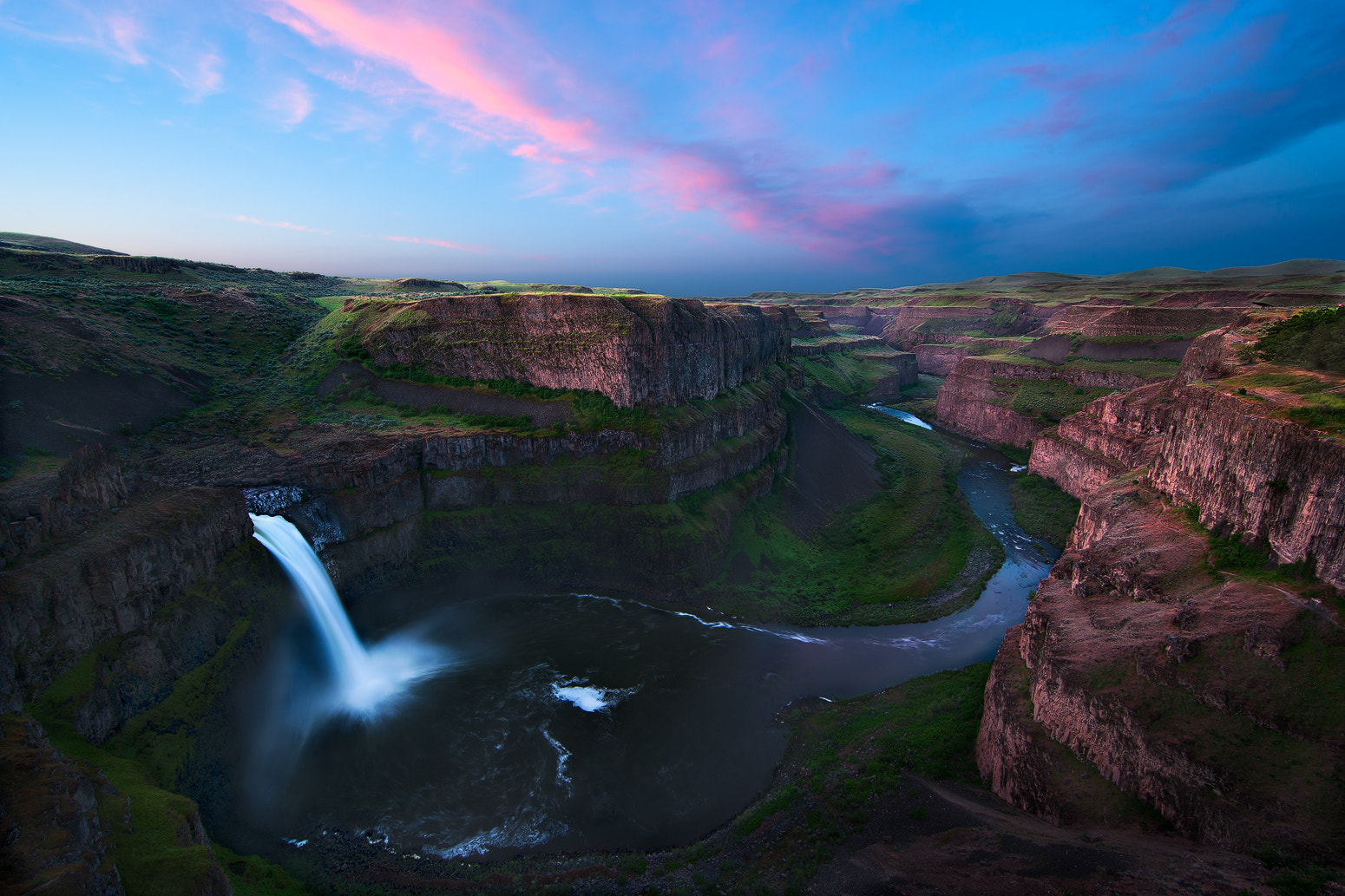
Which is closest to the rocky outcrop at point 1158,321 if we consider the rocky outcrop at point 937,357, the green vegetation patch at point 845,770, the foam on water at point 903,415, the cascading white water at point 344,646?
the foam on water at point 903,415

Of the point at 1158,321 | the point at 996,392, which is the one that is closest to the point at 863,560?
the point at 996,392

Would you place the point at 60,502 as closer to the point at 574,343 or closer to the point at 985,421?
the point at 574,343

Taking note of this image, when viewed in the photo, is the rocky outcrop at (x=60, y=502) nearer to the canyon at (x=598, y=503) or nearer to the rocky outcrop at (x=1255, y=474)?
the canyon at (x=598, y=503)

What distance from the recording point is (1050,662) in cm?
2009

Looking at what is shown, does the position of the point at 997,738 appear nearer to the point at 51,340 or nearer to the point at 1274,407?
the point at 1274,407

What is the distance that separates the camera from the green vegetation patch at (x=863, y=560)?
37.6 metres

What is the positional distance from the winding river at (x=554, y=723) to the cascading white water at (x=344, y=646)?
3.16 feet

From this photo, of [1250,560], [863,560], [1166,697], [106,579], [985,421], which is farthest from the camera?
[985,421]

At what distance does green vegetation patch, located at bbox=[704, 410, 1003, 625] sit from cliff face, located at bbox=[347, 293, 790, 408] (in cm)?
1418

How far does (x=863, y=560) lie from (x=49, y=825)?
4375 cm

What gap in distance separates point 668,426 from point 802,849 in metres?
29.9

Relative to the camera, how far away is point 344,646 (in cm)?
3027

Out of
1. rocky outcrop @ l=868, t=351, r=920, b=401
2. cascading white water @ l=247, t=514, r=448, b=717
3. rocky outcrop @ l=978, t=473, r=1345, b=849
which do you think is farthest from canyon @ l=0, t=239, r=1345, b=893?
rocky outcrop @ l=868, t=351, r=920, b=401

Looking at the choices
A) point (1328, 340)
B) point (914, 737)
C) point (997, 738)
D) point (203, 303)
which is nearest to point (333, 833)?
point (914, 737)
